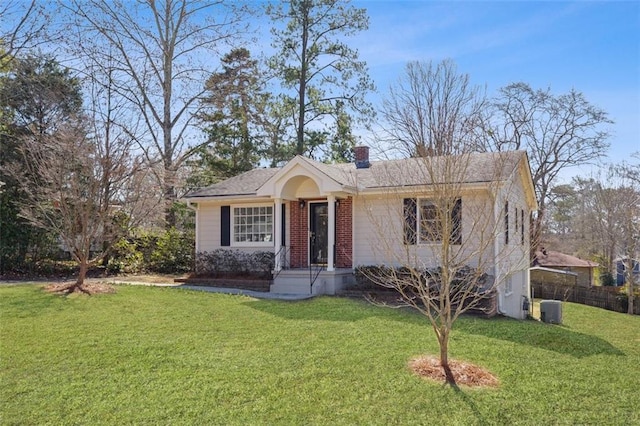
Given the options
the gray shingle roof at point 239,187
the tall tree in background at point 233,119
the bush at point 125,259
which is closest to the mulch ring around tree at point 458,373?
the gray shingle roof at point 239,187

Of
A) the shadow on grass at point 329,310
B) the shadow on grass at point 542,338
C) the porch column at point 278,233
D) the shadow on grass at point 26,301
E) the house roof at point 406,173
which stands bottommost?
the shadow on grass at point 542,338

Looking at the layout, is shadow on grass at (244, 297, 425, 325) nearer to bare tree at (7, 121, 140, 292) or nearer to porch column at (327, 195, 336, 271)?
porch column at (327, 195, 336, 271)

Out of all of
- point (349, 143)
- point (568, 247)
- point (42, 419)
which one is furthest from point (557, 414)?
point (568, 247)

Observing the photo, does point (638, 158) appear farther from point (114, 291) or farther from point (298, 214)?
point (114, 291)

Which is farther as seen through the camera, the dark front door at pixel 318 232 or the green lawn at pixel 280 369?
the dark front door at pixel 318 232

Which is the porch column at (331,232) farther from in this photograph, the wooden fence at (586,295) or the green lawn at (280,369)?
the wooden fence at (586,295)

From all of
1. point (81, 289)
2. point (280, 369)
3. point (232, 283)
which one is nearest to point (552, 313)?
point (232, 283)

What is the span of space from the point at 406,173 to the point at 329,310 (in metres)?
3.38

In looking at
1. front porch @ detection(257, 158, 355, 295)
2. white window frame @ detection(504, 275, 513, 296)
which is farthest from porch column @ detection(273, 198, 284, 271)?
white window frame @ detection(504, 275, 513, 296)

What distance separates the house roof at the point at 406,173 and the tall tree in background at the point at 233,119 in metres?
8.05

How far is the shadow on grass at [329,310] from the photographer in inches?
386

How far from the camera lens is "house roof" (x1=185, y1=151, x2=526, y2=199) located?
660cm

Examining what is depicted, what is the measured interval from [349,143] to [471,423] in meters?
23.6

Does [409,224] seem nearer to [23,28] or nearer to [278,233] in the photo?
[278,233]
